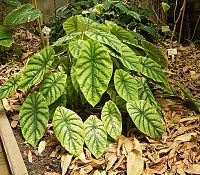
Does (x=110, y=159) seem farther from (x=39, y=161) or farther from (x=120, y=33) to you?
(x=120, y=33)

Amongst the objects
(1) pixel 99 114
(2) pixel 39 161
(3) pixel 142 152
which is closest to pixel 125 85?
(1) pixel 99 114

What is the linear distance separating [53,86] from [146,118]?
550mm

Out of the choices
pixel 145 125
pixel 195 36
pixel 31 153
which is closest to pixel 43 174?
pixel 31 153

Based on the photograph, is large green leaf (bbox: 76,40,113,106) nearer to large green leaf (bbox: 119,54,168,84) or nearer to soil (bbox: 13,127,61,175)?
large green leaf (bbox: 119,54,168,84)

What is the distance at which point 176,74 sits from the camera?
275cm

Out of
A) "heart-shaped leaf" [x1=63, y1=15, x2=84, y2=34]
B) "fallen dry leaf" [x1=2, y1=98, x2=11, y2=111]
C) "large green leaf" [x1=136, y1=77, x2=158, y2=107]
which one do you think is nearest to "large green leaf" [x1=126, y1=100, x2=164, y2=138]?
"large green leaf" [x1=136, y1=77, x2=158, y2=107]

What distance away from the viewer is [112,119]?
1.98 meters

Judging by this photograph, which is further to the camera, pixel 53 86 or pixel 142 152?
pixel 53 86

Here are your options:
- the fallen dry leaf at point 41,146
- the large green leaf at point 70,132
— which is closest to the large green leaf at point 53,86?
the large green leaf at point 70,132

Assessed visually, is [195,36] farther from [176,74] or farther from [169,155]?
[169,155]

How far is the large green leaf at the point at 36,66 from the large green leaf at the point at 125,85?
39 cm

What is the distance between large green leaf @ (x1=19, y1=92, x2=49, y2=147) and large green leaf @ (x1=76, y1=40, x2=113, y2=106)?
255 millimetres

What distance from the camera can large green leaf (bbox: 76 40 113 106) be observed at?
1.95 m

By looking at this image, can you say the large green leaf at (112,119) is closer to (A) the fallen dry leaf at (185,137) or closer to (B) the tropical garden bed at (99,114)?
(B) the tropical garden bed at (99,114)
